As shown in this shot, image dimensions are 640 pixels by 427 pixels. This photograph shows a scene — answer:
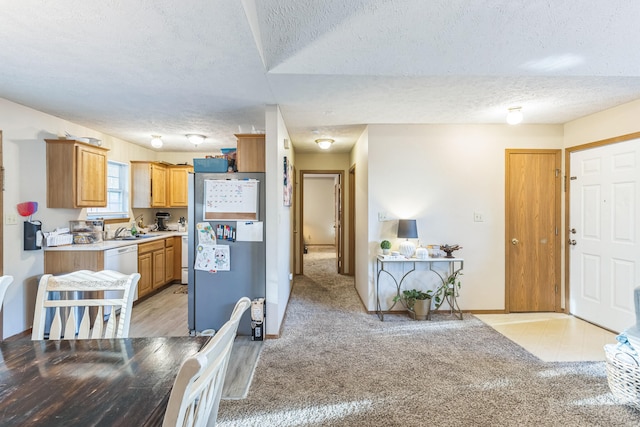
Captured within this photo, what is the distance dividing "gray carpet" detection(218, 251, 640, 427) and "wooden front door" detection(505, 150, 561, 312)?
101 centimetres

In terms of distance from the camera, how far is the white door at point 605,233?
308cm

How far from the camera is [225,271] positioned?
316 cm

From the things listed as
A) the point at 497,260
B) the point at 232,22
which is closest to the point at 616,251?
the point at 497,260

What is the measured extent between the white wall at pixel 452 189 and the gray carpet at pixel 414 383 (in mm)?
640

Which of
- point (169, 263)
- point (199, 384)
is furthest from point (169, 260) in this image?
point (199, 384)

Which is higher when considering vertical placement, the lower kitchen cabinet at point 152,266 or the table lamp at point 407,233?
the table lamp at point 407,233

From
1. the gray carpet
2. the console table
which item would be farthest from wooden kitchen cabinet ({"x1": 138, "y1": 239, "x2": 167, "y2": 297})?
the console table

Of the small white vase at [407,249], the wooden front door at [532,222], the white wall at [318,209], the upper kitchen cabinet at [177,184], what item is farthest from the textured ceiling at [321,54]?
the white wall at [318,209]

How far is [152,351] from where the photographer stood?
117 centimetres

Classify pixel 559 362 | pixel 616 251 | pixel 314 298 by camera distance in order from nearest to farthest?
pixel 559 362 → pixel 616 251 → pixel 314 298

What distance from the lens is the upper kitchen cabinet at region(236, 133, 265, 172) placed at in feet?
10.6

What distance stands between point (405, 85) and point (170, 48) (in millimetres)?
1805

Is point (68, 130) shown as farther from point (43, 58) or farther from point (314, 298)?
point (314, 298)

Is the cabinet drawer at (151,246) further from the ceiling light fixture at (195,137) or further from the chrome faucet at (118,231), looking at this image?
the ceiling light fixture at (195,137)
